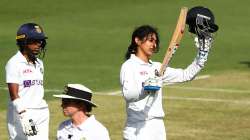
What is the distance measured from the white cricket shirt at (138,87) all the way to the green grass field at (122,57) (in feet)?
16.8

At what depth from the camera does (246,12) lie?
3603 cm

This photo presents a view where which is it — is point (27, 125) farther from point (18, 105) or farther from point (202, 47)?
point (202, 47)

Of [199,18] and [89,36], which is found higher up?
[199,18]

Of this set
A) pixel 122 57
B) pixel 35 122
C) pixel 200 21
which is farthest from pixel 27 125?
pixel 122 57

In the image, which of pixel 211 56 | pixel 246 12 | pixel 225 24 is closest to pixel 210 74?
pixel 211 56

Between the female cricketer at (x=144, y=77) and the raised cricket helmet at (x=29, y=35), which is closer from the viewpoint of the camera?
the female cricketer at (x=144, y=77)

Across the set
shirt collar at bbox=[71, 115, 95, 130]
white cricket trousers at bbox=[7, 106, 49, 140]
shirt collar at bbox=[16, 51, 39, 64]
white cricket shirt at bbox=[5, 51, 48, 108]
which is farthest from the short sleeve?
shirt collar at bbox=[71, 115, 95, 130]

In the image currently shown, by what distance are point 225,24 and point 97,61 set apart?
9.36 m

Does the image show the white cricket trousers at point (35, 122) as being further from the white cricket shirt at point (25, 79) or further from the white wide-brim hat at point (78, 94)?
the white wide-brim hat at point (78, 94)

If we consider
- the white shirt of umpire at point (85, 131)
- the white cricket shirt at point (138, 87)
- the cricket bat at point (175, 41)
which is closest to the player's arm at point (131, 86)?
the white cricket shirt at point (138, 87)

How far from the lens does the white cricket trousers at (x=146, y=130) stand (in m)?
11.1

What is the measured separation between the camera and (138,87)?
10.7 meters

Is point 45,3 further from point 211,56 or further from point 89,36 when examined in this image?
point 211,56

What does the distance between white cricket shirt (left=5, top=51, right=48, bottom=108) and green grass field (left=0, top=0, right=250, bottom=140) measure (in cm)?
402
